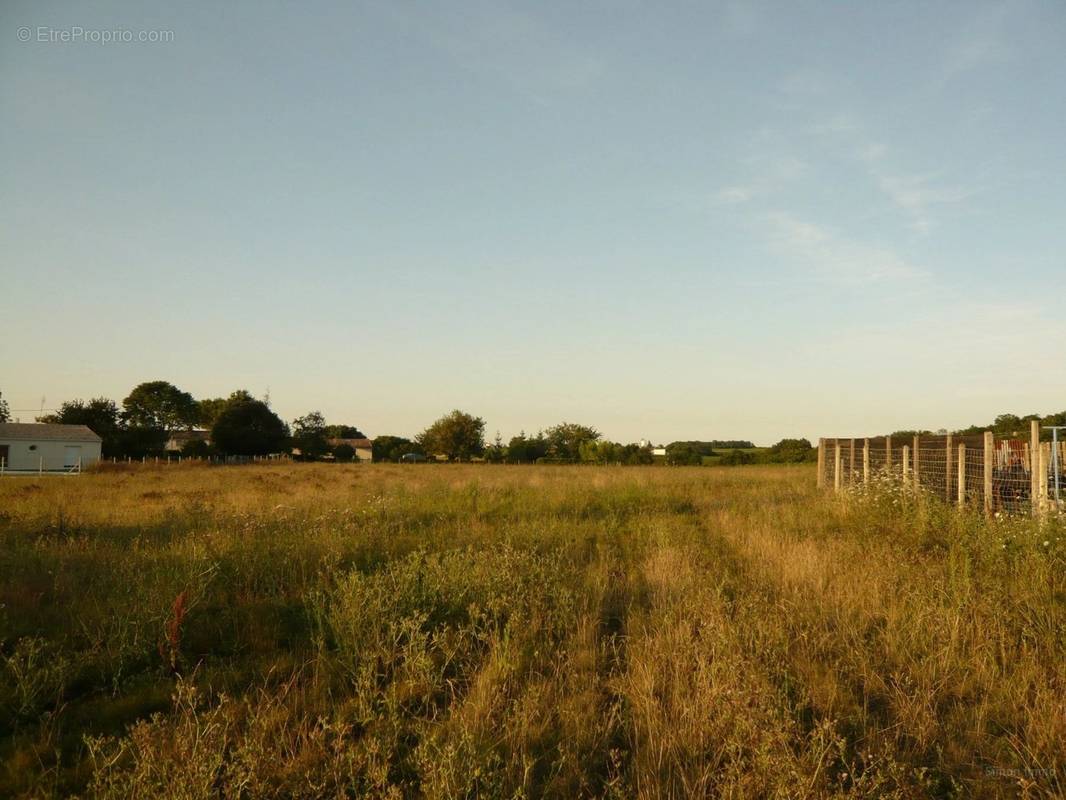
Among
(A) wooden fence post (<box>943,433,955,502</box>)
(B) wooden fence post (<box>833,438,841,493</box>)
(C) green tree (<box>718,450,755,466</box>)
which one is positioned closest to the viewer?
(A) wooden fence post (<box>943,433,955,502</box>)

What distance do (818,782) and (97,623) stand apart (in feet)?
16.8

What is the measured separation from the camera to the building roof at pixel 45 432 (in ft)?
155

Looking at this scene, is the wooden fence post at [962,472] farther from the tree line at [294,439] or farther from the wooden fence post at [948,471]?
the tree line at [294,439]

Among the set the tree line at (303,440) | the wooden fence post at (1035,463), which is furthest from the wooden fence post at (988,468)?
the tree line at (303,440)

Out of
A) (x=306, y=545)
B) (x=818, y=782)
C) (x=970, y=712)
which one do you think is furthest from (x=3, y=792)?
(x=970, y=712)

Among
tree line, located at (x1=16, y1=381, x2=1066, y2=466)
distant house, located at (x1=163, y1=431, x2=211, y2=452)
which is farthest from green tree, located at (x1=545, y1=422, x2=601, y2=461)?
distant house, located at (x1=163, y1=431, x2=211, y2=452)

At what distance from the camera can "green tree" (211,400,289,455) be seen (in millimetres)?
60062

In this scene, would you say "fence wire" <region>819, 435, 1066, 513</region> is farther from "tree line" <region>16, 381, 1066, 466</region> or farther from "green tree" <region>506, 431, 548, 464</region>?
"green tree" <region>506, 431, 548, 464</region>

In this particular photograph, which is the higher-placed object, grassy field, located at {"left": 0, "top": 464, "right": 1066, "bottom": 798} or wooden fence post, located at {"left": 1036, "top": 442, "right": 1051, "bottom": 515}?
wooden fence post, located at {"left": 1036, "top": 442, "right": 1051, "bottom": 515}

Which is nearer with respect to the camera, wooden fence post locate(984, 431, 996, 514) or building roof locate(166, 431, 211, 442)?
wooden fence post locate(984, 431, 996, 514)

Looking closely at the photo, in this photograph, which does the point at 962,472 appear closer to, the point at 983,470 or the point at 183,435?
the point at 983,470

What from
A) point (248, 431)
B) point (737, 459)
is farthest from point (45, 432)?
point (737, 459)

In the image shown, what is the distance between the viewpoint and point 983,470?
438 inches

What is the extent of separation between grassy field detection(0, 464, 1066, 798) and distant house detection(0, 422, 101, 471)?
162 ft
